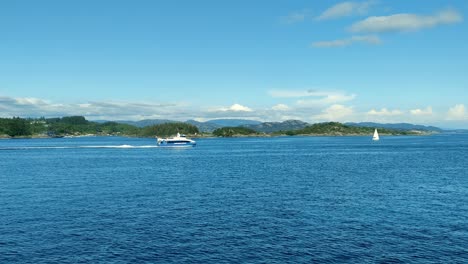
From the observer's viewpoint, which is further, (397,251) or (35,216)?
(35,216)

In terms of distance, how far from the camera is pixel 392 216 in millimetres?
66875

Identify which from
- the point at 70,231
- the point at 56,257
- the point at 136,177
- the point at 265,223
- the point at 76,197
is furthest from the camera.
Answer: the point at 136,177

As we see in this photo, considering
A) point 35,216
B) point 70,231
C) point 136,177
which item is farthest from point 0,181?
point 70,231

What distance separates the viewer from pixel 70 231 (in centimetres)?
5734

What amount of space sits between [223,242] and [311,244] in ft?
35.4

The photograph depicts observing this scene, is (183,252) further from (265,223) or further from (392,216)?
(392,216)

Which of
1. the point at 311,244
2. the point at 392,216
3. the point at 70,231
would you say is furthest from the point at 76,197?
the point at 392,216

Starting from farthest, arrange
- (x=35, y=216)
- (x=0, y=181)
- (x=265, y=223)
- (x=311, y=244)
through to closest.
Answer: (x=0, y=181)
(x=35, y=216)
(x=265, y=223)
(x=311, y=244)

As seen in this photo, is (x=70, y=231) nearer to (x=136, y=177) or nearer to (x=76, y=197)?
Result: (x=76, y=197)

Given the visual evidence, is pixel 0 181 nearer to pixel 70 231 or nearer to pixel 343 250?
pixel 70 231

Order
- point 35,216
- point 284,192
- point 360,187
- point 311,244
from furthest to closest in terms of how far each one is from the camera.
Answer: point 360,187, point 284,192, point 35,216, point 311,244

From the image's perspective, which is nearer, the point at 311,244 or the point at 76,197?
the point at 311,244

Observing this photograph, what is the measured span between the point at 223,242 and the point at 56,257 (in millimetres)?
19180

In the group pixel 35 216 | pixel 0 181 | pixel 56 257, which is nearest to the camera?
pixel 56 257
